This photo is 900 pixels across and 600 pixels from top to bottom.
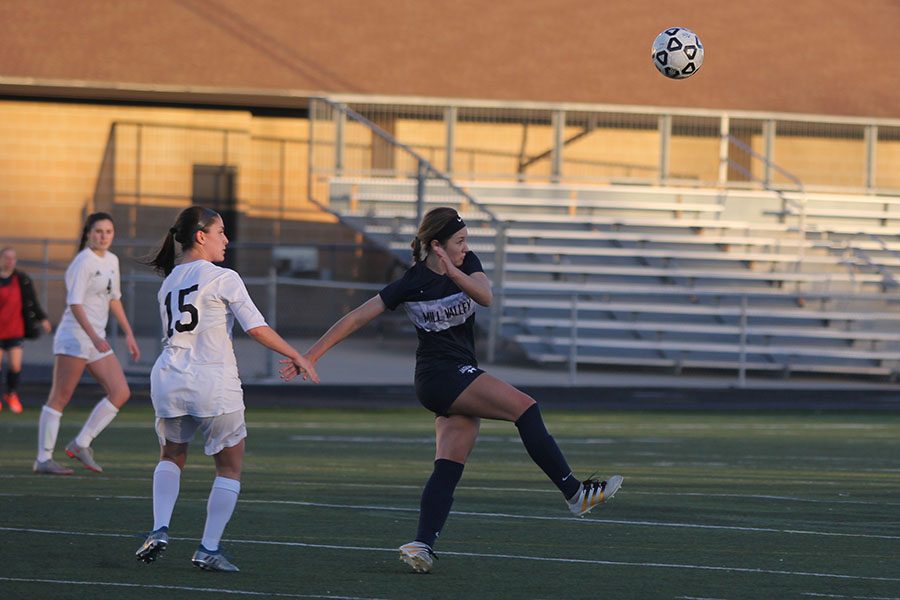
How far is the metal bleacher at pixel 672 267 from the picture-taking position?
22281mm

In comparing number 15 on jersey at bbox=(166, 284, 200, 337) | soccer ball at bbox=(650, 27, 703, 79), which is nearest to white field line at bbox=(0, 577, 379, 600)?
number 15 on jersey at bbox=(166, 284, 200, 337)

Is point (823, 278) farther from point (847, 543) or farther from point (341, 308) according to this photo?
point (847, 543)

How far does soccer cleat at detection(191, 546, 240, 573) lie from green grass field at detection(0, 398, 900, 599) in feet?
0.18

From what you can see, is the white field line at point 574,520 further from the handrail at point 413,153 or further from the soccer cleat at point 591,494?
the handrail at point 413,153

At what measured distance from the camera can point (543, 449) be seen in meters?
7.46

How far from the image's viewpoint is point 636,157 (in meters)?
28.4

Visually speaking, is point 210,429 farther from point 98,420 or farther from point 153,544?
point 98,420

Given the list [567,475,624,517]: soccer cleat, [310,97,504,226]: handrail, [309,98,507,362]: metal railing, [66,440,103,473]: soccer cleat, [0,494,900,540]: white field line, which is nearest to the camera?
[567,475,624,517]: soccer cleat

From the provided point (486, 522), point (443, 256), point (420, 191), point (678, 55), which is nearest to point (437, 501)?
point (443, 256)

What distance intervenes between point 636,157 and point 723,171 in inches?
92.4

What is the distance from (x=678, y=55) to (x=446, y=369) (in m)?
10.1

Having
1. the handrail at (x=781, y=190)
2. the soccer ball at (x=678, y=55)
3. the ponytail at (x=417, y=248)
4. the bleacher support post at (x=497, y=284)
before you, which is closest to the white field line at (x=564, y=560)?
the ponytail at (x=417, y=248)

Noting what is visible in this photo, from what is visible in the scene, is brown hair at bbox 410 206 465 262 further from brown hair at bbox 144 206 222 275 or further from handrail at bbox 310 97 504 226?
handrail at bbox 310 97 504 226

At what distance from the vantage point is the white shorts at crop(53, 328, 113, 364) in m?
11.0
